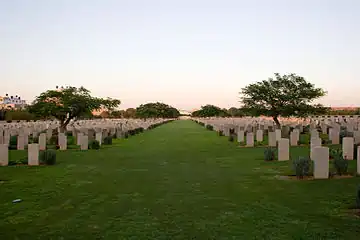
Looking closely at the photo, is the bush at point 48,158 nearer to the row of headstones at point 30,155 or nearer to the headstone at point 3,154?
the row of headstones at point 30,155

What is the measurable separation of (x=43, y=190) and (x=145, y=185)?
2535 mm

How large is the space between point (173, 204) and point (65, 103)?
72.3 ft

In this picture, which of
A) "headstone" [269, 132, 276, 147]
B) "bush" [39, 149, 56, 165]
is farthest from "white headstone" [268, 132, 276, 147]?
"bush" [39, 149, 56, 165]

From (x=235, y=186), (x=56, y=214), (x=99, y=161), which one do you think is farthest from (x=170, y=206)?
(x=99, y=161)

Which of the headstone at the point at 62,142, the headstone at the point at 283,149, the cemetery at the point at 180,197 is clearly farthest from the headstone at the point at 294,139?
the headstone at the point at 62,142

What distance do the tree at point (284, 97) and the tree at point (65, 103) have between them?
487 inches

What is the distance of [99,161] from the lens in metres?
16.6

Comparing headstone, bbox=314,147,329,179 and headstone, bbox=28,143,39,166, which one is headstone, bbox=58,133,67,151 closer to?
headstone, bbox=28,143,39,166

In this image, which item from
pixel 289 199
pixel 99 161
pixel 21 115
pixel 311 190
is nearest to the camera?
pixel 289 199

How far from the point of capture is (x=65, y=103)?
2864 cm

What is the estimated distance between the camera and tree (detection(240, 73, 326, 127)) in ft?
106

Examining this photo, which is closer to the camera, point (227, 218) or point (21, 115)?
point (227, 218)

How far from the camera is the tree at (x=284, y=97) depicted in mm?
32244

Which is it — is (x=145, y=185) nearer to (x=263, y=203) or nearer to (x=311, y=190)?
(x=263, y=203)
